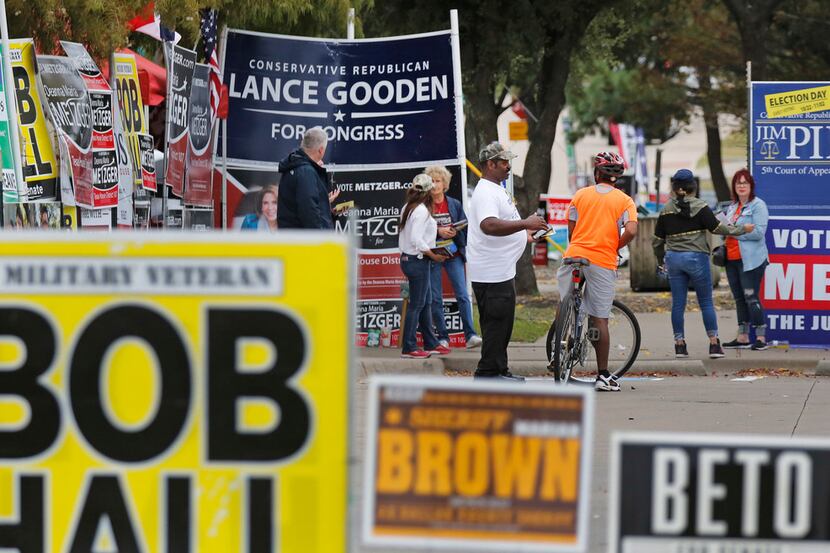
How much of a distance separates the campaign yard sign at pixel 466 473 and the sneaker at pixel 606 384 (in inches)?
281

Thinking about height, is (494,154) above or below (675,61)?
below

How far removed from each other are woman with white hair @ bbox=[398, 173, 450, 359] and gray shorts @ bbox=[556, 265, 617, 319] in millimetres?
1957

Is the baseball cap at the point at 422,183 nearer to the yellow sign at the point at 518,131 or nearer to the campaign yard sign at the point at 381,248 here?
the campaign yard sign at the point at 381,248

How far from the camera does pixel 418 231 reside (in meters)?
12.6

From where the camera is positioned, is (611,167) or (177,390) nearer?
(177,390)

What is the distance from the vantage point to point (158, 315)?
153 inches

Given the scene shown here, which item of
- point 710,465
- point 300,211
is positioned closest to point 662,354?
point 300,211

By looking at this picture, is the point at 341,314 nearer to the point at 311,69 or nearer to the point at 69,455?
the point at 69,455

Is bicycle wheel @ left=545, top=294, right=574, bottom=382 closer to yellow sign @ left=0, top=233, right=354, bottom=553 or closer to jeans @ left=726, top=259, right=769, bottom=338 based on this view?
jeans @ left=726, top=259, right=769, bottom=338

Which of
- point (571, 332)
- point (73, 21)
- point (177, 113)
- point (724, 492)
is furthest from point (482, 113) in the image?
point (724, 492)

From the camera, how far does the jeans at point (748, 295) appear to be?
13492mm

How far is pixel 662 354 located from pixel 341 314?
1004 centimetres

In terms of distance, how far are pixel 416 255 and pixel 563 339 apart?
2.16 metres

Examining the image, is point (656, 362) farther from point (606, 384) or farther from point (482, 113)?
point (482, 113)
